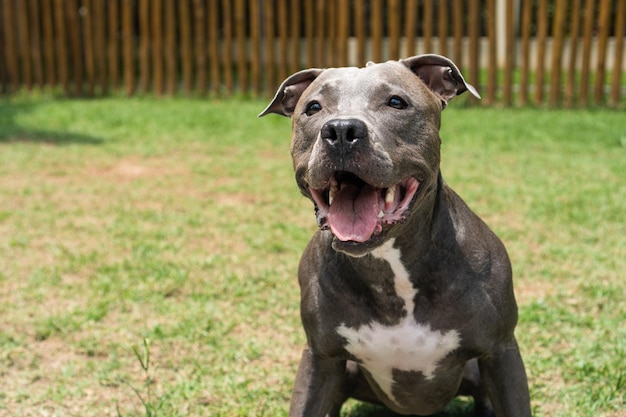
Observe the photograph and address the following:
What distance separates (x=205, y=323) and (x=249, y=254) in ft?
3.85

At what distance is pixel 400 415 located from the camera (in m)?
3.83

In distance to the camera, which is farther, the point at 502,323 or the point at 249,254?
the point at 249,254

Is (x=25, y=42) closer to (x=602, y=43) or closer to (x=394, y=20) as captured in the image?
(x=394, y=20)

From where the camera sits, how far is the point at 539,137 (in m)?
9.34

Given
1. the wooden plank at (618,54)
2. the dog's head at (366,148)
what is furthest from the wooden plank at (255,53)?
the dog's head at (366,148)

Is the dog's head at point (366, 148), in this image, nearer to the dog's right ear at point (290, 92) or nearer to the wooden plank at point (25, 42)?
the dog's right ear at point (290, 92)

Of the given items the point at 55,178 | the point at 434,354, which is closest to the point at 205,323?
the point at 434,354

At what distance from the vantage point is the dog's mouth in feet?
9.25

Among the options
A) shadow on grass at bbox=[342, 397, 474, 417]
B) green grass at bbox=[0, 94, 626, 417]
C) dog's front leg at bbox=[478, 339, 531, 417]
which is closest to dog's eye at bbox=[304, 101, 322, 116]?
dog's front leg at bbox=[478, 339, 531, 417]

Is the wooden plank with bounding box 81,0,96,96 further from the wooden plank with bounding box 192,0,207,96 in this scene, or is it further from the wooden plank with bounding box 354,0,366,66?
the wooden plank with bounding box 354,0,366,66

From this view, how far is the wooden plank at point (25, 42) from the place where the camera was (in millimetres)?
12562

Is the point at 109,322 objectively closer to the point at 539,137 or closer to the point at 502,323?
the point at 502,323

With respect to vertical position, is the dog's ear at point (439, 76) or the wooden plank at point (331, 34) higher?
the dog's ear at point (439, 76)

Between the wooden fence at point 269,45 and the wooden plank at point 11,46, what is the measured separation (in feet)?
0.05
